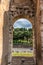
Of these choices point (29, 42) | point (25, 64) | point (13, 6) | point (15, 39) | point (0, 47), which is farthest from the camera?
point (15, 39)

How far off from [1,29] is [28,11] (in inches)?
334

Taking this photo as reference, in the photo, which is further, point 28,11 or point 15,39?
point 15,39

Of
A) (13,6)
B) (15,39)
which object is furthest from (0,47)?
(15,39)

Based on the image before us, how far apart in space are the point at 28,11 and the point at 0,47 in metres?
8.60

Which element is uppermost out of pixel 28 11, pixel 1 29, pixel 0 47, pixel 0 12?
pixel 28 11

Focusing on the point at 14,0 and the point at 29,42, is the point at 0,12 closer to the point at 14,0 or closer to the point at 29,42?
the point at 14,0

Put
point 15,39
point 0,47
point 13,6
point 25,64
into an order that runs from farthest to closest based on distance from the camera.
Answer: point 15,39 → point 13,6 → point 25,64 → point 0,47

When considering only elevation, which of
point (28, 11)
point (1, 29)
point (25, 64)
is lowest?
point (25, 64)

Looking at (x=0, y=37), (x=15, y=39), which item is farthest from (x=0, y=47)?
(x=15, y=39)

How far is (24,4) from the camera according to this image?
12.2 meters

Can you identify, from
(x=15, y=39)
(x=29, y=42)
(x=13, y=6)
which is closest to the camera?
(x=13, y=6)

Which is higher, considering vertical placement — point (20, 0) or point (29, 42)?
point (20, 0)

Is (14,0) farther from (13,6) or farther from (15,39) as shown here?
(15,39)

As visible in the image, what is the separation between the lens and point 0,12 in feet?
12.2
